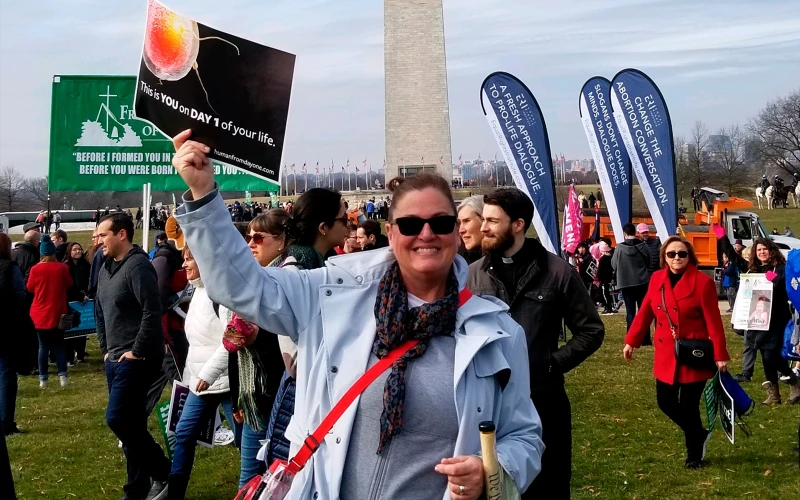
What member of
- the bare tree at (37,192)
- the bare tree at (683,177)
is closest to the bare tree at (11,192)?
the bare tree at (37,192)

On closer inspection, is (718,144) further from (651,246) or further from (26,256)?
(26,256)

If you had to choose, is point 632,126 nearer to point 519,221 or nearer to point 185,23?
point 519,221

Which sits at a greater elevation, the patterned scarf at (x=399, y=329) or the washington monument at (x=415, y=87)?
the washington monument at (x=415, y=87)

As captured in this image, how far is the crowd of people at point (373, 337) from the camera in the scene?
2475mm

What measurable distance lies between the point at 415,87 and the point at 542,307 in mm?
40156

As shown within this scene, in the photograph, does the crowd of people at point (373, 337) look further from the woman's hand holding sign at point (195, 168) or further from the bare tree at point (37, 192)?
the bare tree at point (37, 192)

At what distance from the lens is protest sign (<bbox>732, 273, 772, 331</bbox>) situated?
9.24 metres

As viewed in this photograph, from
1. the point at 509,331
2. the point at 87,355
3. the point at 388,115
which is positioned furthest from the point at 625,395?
the point at 388,115

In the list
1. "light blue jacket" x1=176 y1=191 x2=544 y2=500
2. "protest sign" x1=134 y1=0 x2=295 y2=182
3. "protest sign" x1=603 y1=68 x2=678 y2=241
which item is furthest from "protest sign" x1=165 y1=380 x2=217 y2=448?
"protest sign" x1=603 y1=68 x2=678 y2=241

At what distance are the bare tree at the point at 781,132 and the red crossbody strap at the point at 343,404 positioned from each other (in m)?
69.4

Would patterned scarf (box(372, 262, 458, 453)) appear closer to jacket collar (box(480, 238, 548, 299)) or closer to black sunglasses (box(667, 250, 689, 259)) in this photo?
jacket collar (box(480, 238, 548, 299))

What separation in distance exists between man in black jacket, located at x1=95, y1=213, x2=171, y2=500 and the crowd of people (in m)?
0.01

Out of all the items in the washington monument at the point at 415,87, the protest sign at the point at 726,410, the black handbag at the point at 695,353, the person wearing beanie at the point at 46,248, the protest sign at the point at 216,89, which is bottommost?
the protest sign at the point at 726,410

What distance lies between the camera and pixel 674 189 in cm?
1563
